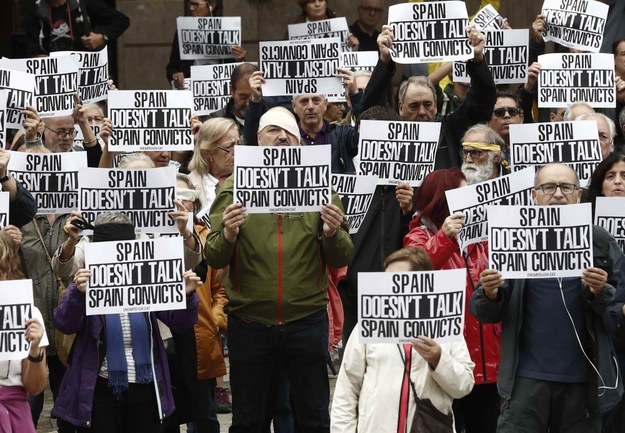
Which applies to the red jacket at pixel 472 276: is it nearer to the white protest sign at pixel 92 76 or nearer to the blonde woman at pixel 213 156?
the blonde woman at pixel 213 156

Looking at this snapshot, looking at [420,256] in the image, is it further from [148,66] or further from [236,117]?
[148,66]

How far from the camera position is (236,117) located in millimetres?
12922

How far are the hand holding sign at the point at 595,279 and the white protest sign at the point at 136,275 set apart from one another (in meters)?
2.14

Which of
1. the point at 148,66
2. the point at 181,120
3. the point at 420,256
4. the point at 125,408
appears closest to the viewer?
the point at 420,256

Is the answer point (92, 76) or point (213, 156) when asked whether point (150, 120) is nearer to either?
point (213, 156)

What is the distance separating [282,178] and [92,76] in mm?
3230

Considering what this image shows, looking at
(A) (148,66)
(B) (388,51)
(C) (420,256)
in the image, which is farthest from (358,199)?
(A) (148,66)

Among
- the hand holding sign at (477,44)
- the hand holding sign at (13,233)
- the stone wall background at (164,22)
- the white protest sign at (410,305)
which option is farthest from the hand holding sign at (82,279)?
the stone wall background at (164,22)

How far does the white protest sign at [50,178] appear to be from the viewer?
10.9 m

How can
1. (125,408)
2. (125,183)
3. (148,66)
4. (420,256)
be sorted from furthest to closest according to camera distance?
1. (148,66)
2. (125,183)
3. (125,408)
4. (420,256)

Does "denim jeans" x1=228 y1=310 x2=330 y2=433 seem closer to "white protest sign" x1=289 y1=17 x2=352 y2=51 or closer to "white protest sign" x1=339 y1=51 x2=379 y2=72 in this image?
"white protest sign" x1=339 y1=51 x2=379 y2=72

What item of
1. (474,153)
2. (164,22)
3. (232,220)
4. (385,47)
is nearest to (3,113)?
(232,220)

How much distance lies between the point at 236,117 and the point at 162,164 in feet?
4.52

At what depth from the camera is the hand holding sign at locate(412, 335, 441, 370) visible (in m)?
8.41
